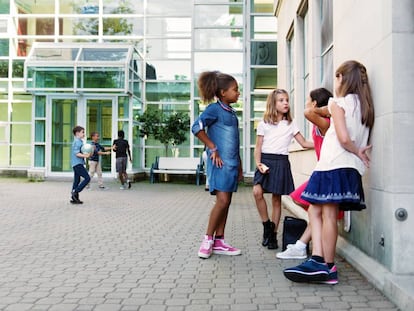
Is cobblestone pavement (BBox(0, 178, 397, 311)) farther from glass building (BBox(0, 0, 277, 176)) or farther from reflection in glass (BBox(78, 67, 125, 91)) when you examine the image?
glass building (BBox(0, 0, 277, 176))

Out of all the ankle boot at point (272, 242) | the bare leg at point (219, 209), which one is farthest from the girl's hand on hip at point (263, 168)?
the ankle boot at point (272, 242)

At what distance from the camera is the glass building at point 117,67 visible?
1877 centimetres

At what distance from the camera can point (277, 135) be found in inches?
222

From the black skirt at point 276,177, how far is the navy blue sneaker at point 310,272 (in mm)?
1506

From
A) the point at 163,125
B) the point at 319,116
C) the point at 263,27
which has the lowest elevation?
the point at 319,116

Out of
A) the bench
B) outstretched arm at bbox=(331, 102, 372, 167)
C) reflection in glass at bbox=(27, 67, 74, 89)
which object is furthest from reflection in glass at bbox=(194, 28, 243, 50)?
outstretched arm at bbox=(331, 102, 372, 167)

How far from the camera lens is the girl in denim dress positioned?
16.8 ft

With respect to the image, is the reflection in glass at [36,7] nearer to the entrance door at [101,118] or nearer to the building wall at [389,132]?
the entrance door at [101,118]

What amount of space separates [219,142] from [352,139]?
60.4 inches

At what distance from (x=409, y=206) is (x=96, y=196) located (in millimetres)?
10127

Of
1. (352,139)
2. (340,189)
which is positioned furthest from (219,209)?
(352,139)

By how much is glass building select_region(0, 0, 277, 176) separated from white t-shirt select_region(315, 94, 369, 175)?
14839 millimetres

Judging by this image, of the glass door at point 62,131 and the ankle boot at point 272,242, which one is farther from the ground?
the glass door at point 62,131

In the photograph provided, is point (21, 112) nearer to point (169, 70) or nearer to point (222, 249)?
point (169, 70)
